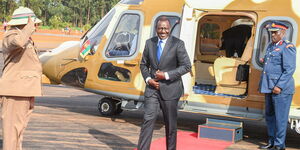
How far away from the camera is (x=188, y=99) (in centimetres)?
935

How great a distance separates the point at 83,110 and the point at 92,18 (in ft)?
263

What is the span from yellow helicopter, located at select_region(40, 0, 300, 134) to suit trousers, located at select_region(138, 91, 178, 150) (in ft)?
7.60

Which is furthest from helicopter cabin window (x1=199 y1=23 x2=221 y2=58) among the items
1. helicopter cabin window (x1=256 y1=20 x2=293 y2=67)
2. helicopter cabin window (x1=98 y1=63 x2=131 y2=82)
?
helicopter cabin window (x1=256 y1=20 x2=293 y2=67)

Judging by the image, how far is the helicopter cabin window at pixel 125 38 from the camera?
10.1 metres

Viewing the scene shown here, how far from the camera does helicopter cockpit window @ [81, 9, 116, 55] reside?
1045cm

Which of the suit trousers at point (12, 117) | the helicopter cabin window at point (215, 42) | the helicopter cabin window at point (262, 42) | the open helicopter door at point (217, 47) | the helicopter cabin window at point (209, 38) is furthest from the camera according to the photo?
the helicopter cabin window at point (209, 38)

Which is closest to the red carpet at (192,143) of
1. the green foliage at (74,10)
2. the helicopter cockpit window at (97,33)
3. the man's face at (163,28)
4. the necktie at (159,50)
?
the necktie at (159,50)

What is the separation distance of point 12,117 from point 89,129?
10.6 feet

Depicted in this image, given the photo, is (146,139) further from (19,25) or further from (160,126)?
(160,126)

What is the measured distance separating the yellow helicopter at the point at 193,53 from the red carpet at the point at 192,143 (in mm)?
510

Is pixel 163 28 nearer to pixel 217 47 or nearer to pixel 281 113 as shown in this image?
pixel 281 113

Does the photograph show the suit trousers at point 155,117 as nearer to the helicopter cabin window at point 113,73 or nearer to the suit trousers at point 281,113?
the suit trousers at point 281,113

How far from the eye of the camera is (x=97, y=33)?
1058cm

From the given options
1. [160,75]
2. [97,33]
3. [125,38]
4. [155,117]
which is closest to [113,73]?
[125,38]
